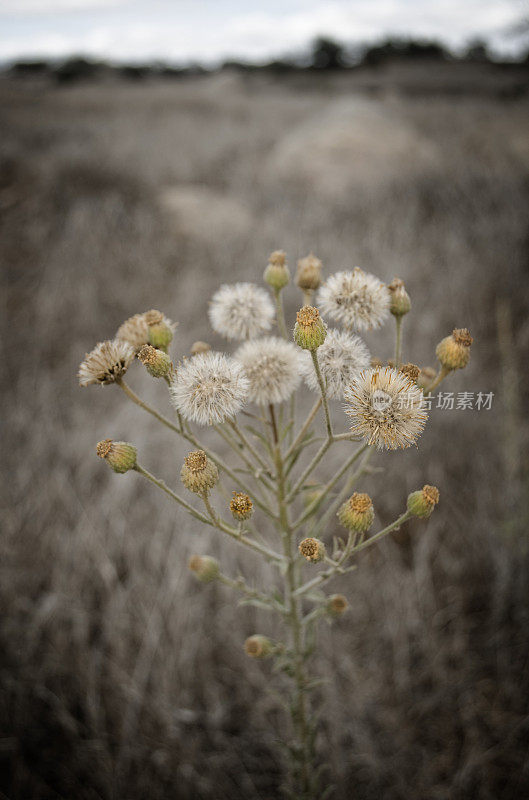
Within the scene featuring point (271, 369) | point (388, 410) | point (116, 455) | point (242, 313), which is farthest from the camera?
point (242, 313)

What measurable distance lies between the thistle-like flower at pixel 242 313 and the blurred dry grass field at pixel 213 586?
1.66 m

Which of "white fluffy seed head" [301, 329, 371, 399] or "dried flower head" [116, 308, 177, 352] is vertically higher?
"dried flower head" [116, 308, 177, 352]

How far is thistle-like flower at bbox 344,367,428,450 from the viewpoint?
38.3 inches

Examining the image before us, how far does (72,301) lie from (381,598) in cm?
449

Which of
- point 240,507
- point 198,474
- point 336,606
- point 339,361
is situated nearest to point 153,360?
point 198,474

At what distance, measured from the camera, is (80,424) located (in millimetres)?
3688

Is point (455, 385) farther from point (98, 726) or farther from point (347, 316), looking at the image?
point (98, 726)

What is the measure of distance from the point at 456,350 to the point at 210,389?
0.62 meters

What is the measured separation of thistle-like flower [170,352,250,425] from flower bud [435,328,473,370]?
0.51 meters

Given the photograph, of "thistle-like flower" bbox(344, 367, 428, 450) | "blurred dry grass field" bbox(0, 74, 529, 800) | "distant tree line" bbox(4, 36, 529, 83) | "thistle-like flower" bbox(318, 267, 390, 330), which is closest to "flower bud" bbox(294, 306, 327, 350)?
"thistle-like flower" bbox(344, 367, 428, 450)

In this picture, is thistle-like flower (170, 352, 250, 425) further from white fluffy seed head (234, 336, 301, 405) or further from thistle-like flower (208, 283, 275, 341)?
thistle-like flower (208, 283, 275, 341)

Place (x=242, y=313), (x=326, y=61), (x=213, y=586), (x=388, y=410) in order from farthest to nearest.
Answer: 1. (x=326, y=61)
2. (x=213, y=586)
3. (x=242, y=313)
4. (x=388, y=410)

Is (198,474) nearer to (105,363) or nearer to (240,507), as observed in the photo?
(240,507)

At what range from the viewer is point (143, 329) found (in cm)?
124
